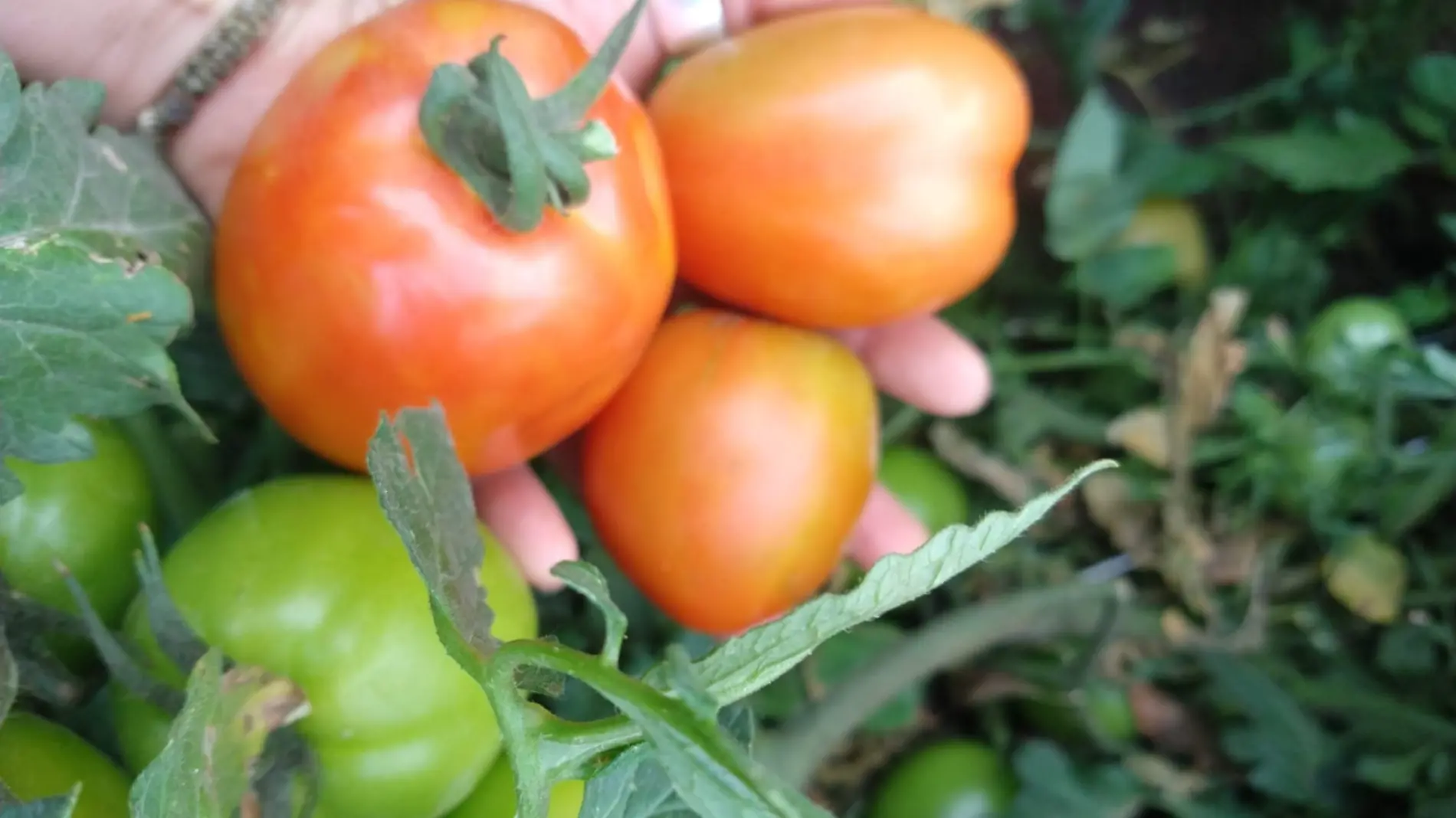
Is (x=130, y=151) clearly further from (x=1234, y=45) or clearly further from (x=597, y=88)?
(x=1234, y=45)

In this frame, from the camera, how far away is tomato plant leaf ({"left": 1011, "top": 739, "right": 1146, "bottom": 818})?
2.15 ft

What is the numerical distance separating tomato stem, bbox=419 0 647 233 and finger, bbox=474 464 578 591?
0.62 ft

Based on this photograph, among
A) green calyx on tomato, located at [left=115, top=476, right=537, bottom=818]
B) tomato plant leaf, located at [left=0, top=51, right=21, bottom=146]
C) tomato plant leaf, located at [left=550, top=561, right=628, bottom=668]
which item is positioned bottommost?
green calyx on tomato, located at [left=115, top=476, right=537, bottom=818]

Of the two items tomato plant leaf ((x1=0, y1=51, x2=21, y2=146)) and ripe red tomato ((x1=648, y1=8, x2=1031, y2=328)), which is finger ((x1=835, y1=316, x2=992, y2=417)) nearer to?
ripe red tomato ((x1=648, y1=8, x2=1031, y2=328))

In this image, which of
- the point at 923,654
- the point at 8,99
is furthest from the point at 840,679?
the point at 8,99

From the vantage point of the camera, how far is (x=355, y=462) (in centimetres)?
49

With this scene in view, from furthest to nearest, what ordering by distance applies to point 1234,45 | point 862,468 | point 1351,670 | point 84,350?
point 1234,45
point 1351,670
point 862,468
point 84,350

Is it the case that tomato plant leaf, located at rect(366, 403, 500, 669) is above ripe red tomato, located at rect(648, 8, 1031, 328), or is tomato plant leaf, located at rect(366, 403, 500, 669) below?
above

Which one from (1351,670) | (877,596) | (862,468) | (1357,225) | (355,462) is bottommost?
(1351,670)

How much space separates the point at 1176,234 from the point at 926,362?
0.26 meters

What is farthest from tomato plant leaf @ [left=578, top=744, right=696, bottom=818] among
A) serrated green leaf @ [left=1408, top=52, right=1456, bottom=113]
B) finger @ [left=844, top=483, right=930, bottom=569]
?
serrated green leaf @ [left=1408, top=52, right=1456, bottom=113]

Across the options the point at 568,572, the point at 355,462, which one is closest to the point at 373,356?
the point at 355,462

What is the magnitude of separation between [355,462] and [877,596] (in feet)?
1.05

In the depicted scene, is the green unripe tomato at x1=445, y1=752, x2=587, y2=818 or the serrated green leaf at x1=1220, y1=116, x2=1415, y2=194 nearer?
the green unripe tomato at x1=445, y1=752, x2=587, y2=818
